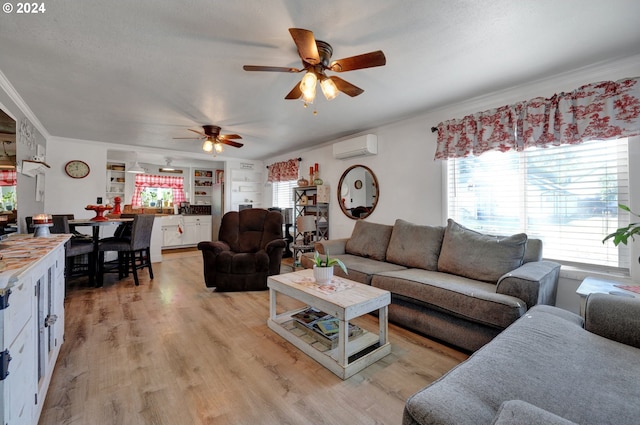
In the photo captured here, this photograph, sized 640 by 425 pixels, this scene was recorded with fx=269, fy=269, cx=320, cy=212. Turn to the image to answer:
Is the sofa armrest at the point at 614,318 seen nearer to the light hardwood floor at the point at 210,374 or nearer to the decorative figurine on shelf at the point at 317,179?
the light hardwood floor at the point at 210,374

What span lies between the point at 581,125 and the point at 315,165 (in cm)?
354

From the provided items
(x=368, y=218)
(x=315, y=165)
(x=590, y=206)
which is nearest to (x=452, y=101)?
(x=590, y=206)

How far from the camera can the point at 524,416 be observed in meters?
0.65

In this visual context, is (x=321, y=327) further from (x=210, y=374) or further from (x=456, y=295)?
(x=456, y=295)

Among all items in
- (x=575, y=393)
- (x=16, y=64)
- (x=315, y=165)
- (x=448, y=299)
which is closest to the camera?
(x=575, y=393)

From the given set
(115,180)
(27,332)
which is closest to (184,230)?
(115,180)

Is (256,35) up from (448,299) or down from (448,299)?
up

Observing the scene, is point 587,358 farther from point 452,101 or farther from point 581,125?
point 452,101

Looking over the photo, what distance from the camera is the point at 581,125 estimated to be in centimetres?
224

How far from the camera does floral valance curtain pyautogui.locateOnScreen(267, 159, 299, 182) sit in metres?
5.50

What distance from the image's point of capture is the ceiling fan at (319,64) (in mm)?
1617

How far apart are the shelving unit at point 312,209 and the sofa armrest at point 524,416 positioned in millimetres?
3895

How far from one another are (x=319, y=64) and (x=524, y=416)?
6.73 ft

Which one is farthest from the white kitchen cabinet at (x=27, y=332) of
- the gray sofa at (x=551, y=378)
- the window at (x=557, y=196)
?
the window at (x=557, y=196)
